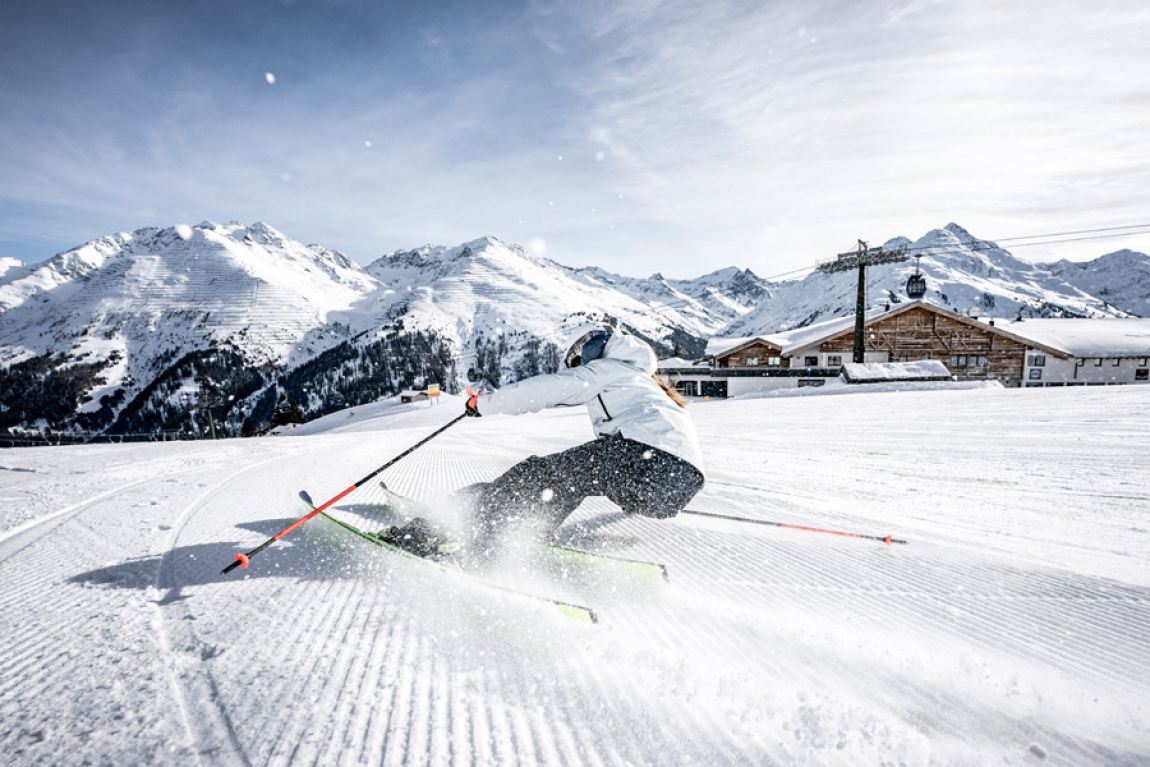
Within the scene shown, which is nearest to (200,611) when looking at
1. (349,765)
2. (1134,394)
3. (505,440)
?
(349,765)

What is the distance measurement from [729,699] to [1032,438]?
693cm

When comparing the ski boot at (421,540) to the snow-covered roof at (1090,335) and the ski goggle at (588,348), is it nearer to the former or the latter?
the ski goggle at (588,348)

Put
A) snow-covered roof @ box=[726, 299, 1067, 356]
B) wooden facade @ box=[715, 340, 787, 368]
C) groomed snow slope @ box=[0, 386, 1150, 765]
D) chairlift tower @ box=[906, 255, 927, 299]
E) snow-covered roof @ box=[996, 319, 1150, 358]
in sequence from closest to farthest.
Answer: groomed snow slope @ box=[0, 386, 1150, 765] → chairlift tower @ box=[906, 255, 927, 299] → snow-covered roof @ box=[726, 299, 1067, 356] → snow-covered roof @ box=[996, 319, 1150, 358] → wooden facade @ box=[715, 340, 787, 368]

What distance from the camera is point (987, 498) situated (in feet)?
12.9

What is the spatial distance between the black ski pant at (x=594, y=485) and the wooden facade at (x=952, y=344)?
34.0 metres

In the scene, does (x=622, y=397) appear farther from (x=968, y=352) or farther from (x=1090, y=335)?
(x=1090, y=335)

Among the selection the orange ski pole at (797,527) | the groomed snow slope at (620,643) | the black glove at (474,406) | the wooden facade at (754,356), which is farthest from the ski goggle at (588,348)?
the wooden facade at (754,356)

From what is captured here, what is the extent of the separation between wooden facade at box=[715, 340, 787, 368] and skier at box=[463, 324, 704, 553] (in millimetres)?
36021

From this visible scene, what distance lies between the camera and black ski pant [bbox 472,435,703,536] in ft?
10.1

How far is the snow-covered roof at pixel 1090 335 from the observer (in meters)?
31.9

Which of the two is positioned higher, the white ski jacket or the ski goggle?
the ski goggle

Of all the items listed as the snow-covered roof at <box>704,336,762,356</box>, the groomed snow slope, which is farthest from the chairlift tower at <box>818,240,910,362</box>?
the groomed snow slope

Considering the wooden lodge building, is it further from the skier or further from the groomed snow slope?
the groomed snow slope

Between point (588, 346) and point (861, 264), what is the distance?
3040cm
